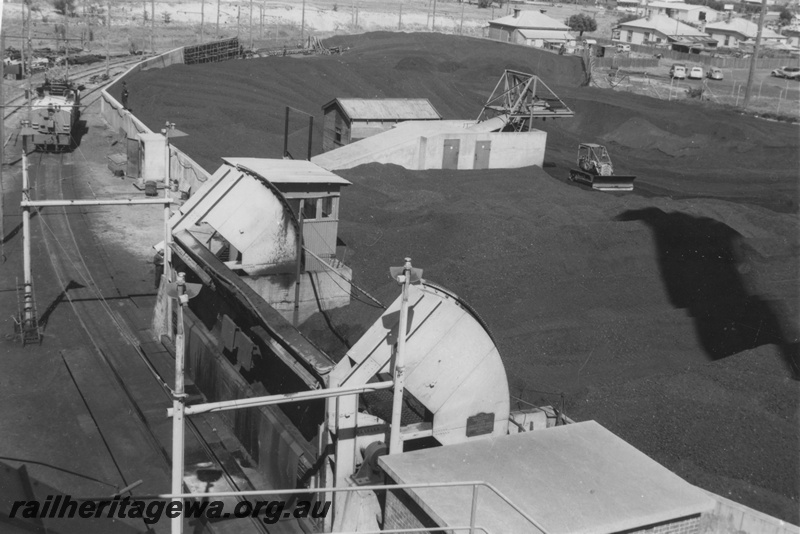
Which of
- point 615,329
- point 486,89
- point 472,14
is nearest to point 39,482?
point 615,329

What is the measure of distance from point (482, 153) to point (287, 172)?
825 inches

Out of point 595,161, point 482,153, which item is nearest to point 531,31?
point 482,153

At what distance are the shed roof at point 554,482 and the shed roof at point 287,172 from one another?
30.7ft

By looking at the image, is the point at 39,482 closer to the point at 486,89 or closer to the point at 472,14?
the point at 486,89

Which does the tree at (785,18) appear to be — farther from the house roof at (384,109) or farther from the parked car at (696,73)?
the house roof at (384,109)

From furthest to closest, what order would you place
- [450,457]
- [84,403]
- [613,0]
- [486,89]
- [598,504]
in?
[613,0]
[486,89]
[84,403]
[450,457]
[598,504]

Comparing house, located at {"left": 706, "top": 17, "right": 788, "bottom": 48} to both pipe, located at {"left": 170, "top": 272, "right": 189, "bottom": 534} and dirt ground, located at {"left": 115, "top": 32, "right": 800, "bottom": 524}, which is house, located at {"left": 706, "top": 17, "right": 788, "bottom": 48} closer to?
dirt ground, located at {"left": 115, "top": 32, "right": 800, "bottom": 524}

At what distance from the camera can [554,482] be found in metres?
11.7

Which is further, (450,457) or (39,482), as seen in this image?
(39,482)

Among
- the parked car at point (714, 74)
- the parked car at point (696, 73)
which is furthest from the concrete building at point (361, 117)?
the parked car at point (714, 74)

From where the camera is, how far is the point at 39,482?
46.1 feet

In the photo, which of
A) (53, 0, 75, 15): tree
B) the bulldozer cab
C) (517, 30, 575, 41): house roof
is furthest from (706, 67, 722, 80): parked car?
(53, 0, 75, 15): tree

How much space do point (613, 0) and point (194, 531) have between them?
204 m

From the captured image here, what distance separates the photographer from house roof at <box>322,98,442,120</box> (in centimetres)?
4081
